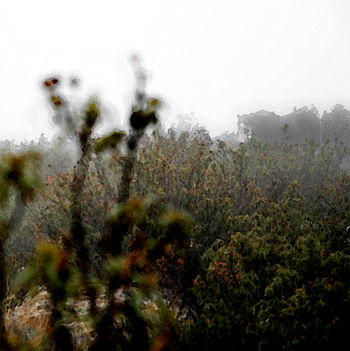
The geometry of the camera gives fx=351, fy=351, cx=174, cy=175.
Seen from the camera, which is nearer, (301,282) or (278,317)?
(278,317)

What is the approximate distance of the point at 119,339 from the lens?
57.9 inches

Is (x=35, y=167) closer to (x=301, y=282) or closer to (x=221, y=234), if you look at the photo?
(x=301, y=282)

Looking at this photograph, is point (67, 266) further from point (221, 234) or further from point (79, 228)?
point (221, 234)

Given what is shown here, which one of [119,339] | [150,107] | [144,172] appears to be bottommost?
[144,172]

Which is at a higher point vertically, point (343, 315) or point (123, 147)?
point (123, 147)

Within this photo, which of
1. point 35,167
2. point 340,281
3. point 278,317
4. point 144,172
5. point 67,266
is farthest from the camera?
point 144,172

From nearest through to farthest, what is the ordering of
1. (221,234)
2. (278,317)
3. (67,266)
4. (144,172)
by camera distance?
(67,266), (278,317), (221,234), (144,172)

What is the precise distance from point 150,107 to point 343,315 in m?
3.91

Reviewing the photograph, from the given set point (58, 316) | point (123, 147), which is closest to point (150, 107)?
point (123, 147)

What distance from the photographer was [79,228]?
4.27 ft

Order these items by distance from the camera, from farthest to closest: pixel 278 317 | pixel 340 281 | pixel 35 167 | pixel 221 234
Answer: pixel 221 234 → pixel 340 281 → pixel 278 317 → pixel 35 167

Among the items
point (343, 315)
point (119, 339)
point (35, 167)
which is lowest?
point (343, 315)

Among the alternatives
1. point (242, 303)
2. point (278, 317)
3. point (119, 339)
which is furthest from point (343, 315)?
point (119, 339)

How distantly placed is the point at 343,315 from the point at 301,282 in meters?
0.62
